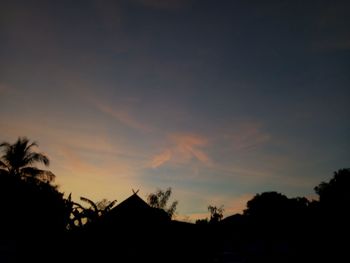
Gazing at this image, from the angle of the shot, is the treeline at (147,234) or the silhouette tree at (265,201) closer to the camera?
the treeline at (147,234)

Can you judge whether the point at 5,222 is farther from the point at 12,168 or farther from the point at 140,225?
the point at 12,168

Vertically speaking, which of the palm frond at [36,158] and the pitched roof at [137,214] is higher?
the palm frond at [36,158]

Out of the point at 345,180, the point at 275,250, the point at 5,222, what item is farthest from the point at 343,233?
the point at 345,180

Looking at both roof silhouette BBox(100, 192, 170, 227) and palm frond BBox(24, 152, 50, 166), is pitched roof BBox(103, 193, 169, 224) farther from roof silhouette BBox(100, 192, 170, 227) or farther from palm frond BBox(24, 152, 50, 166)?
palm frond BBox(24, 152, 50, 166)

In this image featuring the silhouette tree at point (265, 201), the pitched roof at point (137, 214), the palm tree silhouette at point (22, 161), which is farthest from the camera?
the silhouette tree at point (265, 201)

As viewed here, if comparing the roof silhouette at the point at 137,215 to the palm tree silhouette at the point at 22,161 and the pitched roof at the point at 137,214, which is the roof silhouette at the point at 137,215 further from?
the palm tree silhouette at the point at 22,161

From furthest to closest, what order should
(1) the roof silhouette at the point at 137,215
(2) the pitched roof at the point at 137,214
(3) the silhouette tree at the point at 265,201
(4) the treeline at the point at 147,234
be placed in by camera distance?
1. (3) the silhouette tree at the point at 265,201
2. (2) the pitched roof at the point at 137,214
3. (1) the roof silhouette at the point at 137,215
4. (4) the treeline at the point at 147,234

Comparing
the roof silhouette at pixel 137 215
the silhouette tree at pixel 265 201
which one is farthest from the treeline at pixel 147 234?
the silhouette tree at pixel 265 201

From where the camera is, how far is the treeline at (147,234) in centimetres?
895

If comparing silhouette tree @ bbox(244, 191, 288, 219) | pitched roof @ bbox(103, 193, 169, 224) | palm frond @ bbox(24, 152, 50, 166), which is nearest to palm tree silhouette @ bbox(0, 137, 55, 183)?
palm frond @ bbox(24, 152, 50, 166)

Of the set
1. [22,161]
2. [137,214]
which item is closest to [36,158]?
[22,161]

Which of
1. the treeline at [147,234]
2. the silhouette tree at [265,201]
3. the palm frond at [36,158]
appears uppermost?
the silhouette tree at [265,201]

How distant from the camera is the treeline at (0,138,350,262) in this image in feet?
29.3

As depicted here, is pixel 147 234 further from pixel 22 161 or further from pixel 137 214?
pixel 22 161
